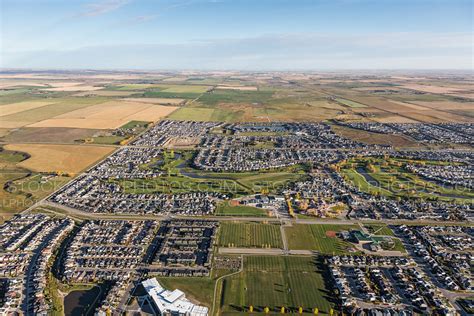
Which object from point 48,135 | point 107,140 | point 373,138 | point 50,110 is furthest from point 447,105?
point 50,110

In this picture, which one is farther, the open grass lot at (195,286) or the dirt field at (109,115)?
the dirt field at (109,115)

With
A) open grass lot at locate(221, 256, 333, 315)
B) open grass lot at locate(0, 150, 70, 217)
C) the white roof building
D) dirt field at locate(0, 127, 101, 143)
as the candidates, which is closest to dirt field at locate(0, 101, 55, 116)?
dirt field at locate(0, 127, 101, 143)

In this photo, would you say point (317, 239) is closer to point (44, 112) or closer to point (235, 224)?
point (235, 224)

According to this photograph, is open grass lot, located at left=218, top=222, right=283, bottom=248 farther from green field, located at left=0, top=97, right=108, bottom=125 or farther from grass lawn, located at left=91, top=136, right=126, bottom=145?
green field, located at left=0, top=97, right=108, bottom=125

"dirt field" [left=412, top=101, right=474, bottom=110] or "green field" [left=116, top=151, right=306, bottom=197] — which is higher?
"dirt field" [left=412, top=101, right=474, bottom=110]

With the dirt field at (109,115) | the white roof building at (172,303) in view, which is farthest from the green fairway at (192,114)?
the white roof building at (172,303)

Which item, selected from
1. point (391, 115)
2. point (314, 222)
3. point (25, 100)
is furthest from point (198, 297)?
point (25, 100)

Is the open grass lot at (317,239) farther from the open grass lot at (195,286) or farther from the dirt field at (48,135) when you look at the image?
the dirt field at (48,135)
